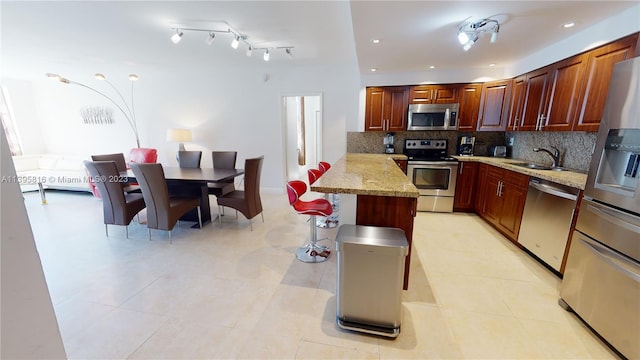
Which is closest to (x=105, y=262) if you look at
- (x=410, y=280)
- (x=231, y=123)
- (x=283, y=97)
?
(x=410, y=280)

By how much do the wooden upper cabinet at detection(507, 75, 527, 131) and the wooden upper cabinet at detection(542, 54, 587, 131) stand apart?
500mm

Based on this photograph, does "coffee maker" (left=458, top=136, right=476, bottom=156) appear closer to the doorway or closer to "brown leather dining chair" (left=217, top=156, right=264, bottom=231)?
the doorway

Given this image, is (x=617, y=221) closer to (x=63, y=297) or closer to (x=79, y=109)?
(x=63, y=297)

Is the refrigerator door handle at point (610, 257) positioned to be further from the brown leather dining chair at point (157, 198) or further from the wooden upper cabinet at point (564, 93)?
the brown leather dining chair at point (157, 198)

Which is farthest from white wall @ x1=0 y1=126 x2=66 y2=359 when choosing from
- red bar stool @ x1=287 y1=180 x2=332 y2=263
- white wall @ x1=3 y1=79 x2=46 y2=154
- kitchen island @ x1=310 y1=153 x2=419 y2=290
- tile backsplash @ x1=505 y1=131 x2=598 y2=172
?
white wall @ x1=3 y1=79 x2=46 y2=154

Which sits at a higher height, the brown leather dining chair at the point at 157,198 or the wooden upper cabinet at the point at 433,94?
the wooden upper cabinet at the point at 433,94

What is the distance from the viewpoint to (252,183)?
3.25 metres

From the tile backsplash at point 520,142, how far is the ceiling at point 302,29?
1086 millimetres

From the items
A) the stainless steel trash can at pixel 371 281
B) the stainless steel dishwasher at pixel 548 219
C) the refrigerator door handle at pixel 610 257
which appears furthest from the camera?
the stainless steel dishwasher at pixel 548 219

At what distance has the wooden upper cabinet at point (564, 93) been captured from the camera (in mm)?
2500

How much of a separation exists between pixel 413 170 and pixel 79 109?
7.65 m

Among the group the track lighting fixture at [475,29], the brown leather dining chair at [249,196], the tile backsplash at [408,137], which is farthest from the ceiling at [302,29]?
the brown leather dining chair at [249,196]

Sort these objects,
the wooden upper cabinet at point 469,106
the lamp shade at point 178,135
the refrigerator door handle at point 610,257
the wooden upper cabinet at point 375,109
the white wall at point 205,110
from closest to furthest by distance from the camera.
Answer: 1. the refrigerator door handle at point 610,257
2. the wooden upper cabinet at point 469,106
3. the wooden upper cabinet at point 375,109
4. the white wall at point 205,110
5. the lamp shade at point 178,135

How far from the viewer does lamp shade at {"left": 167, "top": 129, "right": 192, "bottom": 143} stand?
16.7ft
